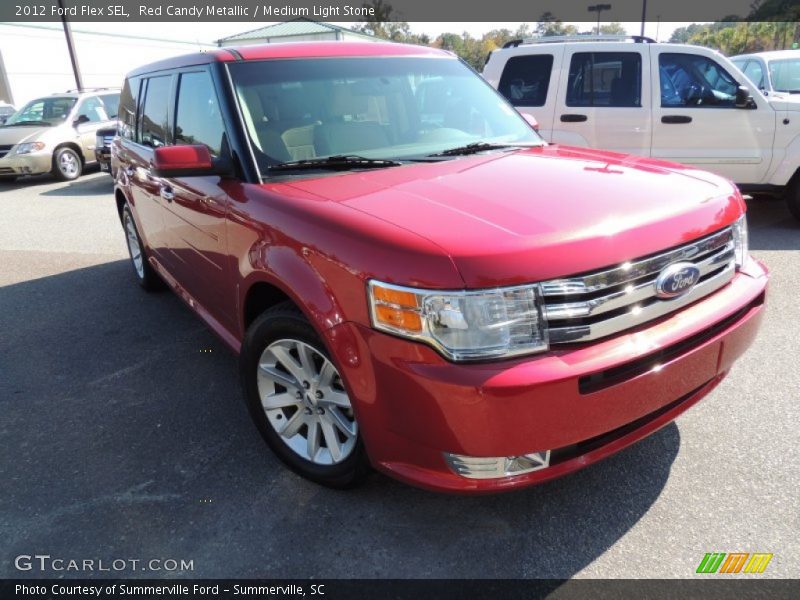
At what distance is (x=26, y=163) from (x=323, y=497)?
41.2ft

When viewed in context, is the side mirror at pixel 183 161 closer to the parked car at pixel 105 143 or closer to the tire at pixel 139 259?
the tire at pixel 139 259

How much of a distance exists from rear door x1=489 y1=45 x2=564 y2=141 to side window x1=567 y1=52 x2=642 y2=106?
7.7 inches

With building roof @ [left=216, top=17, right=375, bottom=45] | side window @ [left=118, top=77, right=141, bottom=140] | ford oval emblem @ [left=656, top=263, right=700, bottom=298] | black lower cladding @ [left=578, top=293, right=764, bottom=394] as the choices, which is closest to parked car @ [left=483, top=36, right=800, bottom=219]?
side window @ [left=118, top=77, right=141, bottom=140]

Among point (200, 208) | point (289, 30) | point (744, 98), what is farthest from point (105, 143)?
point (289, 30)

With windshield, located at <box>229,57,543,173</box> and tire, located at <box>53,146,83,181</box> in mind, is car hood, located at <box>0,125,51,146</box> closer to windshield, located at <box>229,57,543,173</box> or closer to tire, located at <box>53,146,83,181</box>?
tire, located at <box>53,146,83,181</box>

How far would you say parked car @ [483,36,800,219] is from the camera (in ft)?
20.4

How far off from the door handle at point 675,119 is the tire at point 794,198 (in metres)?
1.35

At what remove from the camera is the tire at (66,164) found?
12.4m

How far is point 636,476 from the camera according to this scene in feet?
8.46

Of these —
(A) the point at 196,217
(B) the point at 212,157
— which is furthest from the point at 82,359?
(B) the point at 212,157

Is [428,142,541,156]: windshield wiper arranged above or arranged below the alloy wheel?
above

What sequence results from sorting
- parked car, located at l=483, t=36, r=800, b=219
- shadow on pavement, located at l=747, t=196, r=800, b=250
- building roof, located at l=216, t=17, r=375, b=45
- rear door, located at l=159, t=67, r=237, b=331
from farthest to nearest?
building roof, located at l=216, t=17, r=375, b=45
parked car, located at l=483, t=36, r=800, b=219
shadow on pavement, located at l=747, t=196, r=800, b=250
rear door, located at l=159, t=67, r=237, b=331

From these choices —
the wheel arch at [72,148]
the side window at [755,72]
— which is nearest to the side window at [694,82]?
the side window at [755,72]

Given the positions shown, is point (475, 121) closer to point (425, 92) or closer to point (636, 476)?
point (425, 92)
